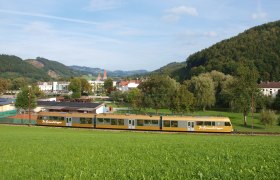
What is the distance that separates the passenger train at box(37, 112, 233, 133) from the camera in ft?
132

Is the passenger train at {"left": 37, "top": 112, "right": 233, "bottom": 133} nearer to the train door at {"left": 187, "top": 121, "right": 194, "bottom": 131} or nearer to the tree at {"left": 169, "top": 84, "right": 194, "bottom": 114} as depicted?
the train door at {"left": 187, "top": 121, "right": 194, "bottom": 131}

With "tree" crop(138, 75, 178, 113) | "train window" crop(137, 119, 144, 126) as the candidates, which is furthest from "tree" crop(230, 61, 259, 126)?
"train window" crop(137, 119, 144, 126)

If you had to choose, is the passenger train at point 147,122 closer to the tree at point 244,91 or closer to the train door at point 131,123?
the train door at point 131,123

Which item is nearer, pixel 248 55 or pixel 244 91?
pixel 244 91

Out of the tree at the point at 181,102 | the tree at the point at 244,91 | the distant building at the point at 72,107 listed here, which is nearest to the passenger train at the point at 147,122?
the tree at the point at 244,91

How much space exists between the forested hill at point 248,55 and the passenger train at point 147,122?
7973cm

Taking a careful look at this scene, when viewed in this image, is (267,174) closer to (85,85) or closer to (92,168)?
(92,168)

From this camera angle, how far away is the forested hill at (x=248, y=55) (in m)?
133

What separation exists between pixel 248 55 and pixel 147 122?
114 metres

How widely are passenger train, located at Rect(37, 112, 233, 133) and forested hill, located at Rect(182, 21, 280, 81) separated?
262 ft

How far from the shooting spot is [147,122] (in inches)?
1642

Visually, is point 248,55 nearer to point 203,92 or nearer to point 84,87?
point 203,92

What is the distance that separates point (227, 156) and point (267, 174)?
312 centimetres

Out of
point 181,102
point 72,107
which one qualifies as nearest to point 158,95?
point 181,102
